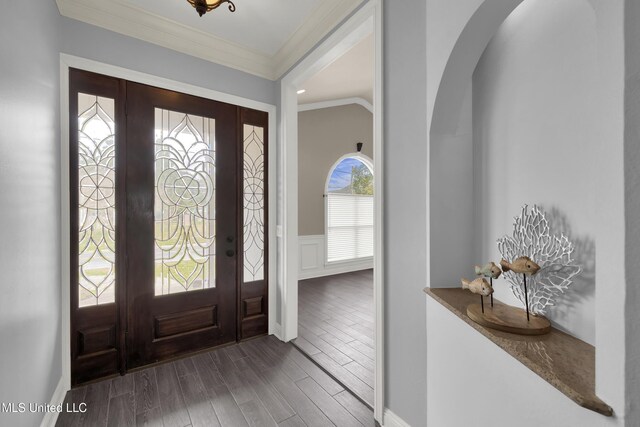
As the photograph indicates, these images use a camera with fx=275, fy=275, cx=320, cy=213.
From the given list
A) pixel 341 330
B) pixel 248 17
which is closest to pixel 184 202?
pixel 248 17

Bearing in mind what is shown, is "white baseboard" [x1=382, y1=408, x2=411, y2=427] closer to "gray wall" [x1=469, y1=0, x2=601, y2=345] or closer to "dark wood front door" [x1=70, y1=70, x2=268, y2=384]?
"gray wall" [x1=469, y1=0, x2=601, y2=345]

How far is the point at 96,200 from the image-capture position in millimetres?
2115

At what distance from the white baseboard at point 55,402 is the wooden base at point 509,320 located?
230 cm

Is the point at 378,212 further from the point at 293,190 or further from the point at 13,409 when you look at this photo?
the point at 13,409

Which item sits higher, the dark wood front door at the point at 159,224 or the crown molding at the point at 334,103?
the crown molding at the point at 334,103

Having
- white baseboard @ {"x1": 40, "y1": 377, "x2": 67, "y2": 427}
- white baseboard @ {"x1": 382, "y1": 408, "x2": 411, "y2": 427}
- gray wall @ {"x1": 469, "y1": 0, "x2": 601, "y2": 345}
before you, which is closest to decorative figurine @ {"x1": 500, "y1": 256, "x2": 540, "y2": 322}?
gray wall @ {"x1": 469, "y1": 0, "x2": 601, "y2": 345}

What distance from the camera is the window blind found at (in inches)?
223

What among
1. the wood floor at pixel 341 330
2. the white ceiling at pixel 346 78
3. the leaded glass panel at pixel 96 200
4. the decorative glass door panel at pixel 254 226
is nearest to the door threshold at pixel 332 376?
the wood floor at pixel 341 330

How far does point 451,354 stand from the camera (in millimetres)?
1162

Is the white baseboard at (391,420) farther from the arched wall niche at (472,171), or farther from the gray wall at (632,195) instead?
the gray wall at (632,195)

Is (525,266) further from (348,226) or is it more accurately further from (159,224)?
(348,226)

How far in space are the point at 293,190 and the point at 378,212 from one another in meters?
1.32

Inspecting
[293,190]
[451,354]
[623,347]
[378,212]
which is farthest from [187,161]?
[623,347]

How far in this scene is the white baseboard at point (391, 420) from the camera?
61.1 inches
